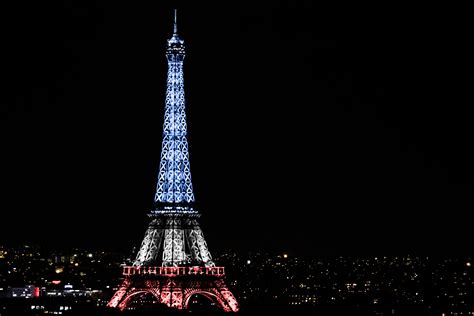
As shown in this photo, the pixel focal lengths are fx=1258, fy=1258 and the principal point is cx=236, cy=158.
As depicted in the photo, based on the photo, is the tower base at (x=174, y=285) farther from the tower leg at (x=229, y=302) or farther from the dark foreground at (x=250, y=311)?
the dark foreground at (x=250, y=311)

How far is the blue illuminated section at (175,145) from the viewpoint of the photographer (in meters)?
60.3

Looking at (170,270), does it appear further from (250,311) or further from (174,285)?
(250,311)

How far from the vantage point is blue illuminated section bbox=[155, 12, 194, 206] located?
198 ft

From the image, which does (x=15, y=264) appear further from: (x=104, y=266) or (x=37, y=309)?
(x=37, y=309)

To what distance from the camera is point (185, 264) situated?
61.2 meters

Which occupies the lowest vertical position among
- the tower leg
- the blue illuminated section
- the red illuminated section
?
the tower leg

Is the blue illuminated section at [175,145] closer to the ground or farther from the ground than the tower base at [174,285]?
farther from the ground

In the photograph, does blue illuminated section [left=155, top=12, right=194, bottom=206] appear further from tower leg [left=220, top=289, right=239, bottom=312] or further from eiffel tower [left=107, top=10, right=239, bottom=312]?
tower leg [left=220, top=289, right=239, bottom=312]

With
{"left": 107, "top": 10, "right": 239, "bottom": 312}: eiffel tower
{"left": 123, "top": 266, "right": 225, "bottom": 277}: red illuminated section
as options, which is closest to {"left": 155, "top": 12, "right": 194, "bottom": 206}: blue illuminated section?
{"left": 107, "top": 10, "right": 239, "bottom": 312}: eiffel tower

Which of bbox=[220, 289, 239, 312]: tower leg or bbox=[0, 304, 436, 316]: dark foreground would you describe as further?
bbox=[220, 289, 239, 312]: tower leg

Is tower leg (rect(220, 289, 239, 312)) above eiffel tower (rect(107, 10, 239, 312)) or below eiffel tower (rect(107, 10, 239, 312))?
below

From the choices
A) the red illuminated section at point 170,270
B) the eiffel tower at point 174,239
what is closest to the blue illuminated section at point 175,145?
the eiffel tower at point 174,239

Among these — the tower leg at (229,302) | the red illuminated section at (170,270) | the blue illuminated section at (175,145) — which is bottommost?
the tower leg at (229,302)

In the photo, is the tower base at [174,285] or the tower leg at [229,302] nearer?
the tower base at [174,285]
